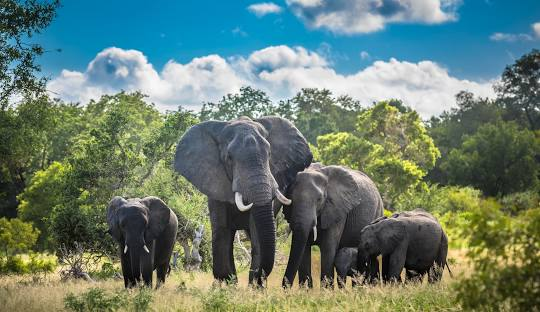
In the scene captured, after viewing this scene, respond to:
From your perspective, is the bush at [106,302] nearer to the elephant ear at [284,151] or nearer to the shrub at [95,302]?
the shrub at [95,302]

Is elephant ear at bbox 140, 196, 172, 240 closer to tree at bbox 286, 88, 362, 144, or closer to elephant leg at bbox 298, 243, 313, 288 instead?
elephant leg at bbox 298, 243, 313, 288

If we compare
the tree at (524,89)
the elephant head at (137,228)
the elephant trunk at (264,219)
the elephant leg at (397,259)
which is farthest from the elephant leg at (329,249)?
the tree at (524,89)

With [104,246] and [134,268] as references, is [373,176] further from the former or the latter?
[134,268]

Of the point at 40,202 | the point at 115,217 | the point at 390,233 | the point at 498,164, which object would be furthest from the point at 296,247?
the point at 498,164

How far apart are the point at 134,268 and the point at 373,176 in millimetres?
21975

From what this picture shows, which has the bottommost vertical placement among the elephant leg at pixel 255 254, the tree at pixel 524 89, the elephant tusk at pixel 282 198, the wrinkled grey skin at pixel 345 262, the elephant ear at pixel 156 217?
the wrinkled grey skin at pixel 345 262

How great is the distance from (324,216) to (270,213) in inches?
88.5

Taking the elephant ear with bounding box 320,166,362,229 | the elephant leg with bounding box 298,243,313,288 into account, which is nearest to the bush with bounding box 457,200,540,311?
the elephant ear with bounding box 320,166,362,229

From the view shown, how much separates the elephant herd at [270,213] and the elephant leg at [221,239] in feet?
0.06

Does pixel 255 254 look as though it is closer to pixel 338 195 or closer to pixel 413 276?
pixel 338 195

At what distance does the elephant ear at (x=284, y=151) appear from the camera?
12.9m

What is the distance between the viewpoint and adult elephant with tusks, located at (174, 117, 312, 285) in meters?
11.6

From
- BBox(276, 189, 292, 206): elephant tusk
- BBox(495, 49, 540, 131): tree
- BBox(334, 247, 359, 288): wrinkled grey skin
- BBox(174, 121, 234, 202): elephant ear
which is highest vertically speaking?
BBox(495, 49, 540, 131): tree

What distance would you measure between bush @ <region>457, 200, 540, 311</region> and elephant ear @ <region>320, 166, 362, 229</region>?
752 cm
